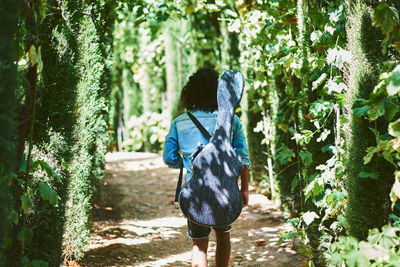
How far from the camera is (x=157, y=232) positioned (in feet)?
18.2

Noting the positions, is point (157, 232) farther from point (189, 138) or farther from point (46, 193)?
point (46, 193)

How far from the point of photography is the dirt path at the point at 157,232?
172 inches

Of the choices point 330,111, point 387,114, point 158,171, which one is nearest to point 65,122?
point 330,111

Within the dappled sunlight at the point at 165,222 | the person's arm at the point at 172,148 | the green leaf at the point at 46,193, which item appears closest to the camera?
the green leaf at the point at 46,193

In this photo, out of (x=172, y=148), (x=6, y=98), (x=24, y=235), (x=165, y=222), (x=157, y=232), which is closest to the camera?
(x=6, y=98)

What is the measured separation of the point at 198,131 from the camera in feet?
9.36

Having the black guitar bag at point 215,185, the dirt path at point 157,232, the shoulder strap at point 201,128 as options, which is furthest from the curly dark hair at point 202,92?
the dirt path at point 157,232

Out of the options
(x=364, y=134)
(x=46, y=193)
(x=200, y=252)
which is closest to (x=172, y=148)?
(x=200, y=252)

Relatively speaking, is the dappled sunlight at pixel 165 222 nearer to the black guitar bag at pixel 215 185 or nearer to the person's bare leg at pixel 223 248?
the person's bare leg at pixel 223 248

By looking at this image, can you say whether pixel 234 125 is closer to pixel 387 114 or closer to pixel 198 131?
pixel 198 131

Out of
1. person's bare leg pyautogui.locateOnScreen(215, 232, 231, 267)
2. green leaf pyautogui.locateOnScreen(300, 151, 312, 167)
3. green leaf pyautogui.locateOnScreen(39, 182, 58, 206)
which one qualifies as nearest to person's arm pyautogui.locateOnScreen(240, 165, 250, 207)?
person's bare leg pyautogui.locateOnScreen(215, 232, 231, 267)

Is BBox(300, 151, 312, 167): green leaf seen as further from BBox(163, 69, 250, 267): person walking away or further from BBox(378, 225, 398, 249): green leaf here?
BBox(378, 225, 398, 249): green leaf

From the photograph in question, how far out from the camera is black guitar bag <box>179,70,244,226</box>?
2.62m

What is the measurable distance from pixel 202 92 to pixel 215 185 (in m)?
0.72
